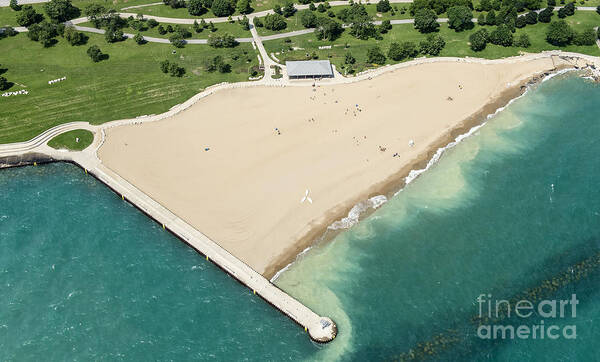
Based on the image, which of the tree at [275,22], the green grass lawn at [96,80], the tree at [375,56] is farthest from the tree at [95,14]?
the tree at [375,56]

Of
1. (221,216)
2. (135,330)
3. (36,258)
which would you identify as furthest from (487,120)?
(36,258)

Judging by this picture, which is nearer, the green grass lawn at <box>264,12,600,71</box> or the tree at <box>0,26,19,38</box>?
the green grass lawn at <box>264,12,600,71</box>

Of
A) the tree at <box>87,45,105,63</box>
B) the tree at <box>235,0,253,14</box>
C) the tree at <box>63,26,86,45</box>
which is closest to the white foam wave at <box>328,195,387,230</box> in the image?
the tree at <box>235,0,253,14</box>

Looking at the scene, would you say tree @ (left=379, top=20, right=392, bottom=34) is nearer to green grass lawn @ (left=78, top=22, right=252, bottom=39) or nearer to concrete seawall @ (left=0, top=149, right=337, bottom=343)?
green grass lawn @ (left=78, top=22, right=252, bottom=39)

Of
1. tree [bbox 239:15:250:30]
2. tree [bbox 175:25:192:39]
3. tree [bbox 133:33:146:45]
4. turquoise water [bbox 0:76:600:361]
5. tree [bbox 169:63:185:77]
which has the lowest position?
turquoise water [bbox 0:76:600:361]

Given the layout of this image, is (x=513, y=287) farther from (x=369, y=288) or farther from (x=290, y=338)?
(x=290, y=338)

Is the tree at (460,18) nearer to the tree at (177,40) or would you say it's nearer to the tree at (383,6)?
the tree at (383,6)
